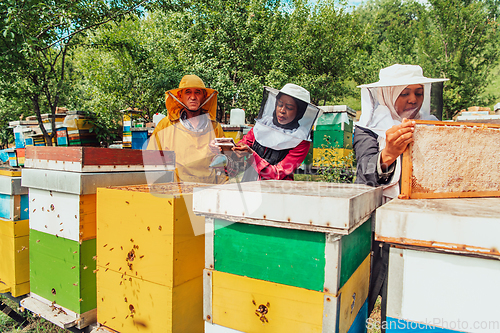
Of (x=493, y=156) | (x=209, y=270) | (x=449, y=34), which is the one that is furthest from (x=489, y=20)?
(x=209, y=270)

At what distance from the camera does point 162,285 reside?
4.25 ft

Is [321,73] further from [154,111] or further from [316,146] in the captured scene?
[316,146]

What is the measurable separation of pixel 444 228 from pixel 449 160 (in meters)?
0.46

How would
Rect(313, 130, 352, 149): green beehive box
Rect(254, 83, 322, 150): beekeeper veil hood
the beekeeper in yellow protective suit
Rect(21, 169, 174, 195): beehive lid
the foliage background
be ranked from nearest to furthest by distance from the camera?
1. Rect(21, 169, 174, 195): beehive lid
2. Rect(254, 83, 322, 150): beekeeper veil hood
3. the beekeeper in yellow protective suit
4. Rect(313, 130, 352, 149): green beehive box
5. the foliage background

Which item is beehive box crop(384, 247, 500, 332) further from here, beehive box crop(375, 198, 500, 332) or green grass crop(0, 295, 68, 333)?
green grass crop(0, 295, 68, 333)

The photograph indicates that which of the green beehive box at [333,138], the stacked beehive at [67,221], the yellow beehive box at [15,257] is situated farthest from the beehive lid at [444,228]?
the green beehive box at [333,138]

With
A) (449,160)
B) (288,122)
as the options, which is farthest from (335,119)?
(449,160)

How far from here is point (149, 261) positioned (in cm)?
134

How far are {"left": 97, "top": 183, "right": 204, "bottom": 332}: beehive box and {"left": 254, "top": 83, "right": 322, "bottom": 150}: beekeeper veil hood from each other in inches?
46.5

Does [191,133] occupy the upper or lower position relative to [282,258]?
upper

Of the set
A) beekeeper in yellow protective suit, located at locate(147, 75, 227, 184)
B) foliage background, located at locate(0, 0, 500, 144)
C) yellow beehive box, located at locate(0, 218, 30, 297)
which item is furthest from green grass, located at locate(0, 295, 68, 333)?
→ foliage background, located at locate(0, 0, 500, 144)

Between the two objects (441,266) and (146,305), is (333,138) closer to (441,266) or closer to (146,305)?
(146,305)

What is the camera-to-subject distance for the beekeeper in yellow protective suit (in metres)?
2.52

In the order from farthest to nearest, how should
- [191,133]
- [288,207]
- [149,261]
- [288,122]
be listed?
[191,133]
[288,122]
[149,261]
[288,207]
